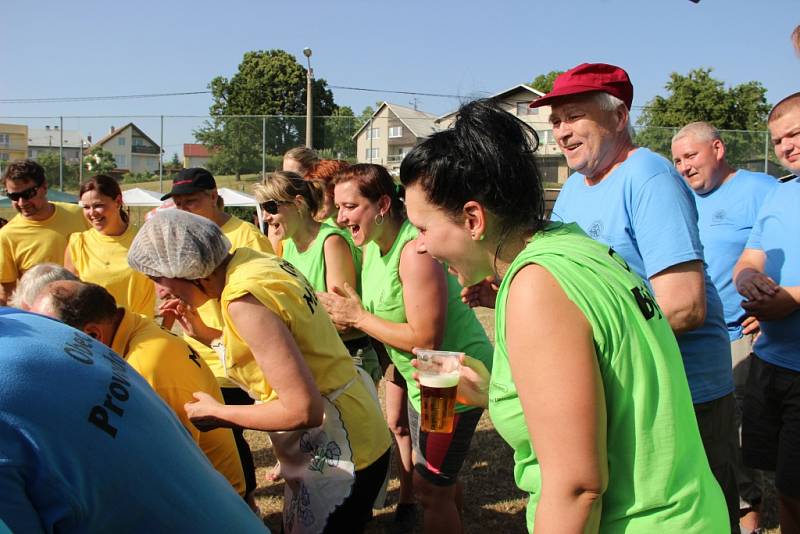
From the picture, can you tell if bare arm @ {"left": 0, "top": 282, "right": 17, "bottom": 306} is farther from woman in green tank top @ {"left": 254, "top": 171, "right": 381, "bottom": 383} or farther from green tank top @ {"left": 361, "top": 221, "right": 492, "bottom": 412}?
green tank top @ {"left": 361, "top": 221, "right": 492, "bottom": 412}

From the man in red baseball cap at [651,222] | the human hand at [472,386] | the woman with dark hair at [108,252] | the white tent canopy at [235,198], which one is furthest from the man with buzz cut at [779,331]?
the white tent canopy at [235,198]

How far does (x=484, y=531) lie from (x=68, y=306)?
259 centimetres

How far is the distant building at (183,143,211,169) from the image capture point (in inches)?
734

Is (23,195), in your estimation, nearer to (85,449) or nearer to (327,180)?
(327,180)

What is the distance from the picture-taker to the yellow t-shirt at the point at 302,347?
83.0 inches

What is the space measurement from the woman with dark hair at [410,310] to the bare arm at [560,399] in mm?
1535

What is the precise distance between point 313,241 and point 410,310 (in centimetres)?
118

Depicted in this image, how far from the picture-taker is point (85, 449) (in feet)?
3.33

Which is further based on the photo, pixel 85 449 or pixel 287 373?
pixel 287 373

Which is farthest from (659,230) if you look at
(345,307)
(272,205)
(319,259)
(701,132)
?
(272,205)

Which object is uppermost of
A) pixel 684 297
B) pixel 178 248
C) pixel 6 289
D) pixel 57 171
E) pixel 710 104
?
pixel 710 104

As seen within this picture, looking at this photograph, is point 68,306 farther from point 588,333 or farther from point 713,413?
point 713,413

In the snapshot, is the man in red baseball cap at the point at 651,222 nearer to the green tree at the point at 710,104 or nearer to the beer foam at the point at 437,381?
the beer foam at the point at 437,381

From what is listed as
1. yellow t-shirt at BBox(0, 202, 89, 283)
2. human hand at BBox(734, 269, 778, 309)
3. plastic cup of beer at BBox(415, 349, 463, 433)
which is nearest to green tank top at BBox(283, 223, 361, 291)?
plastic cup of beer at BBox(415, 349, 463, 433)
